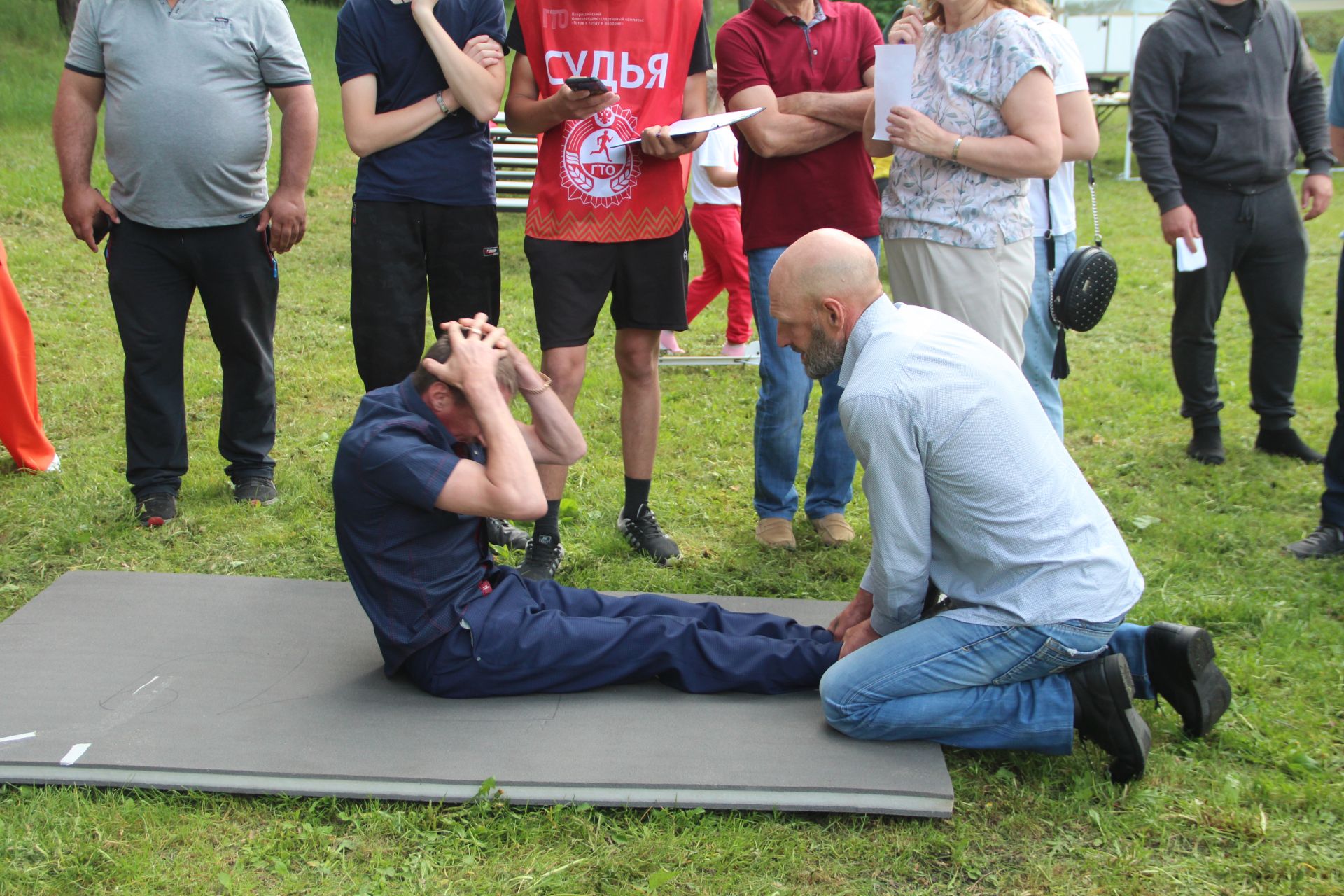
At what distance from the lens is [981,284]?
12.3 ft

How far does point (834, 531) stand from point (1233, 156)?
239 cm

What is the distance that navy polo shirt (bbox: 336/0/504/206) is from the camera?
4172 mm

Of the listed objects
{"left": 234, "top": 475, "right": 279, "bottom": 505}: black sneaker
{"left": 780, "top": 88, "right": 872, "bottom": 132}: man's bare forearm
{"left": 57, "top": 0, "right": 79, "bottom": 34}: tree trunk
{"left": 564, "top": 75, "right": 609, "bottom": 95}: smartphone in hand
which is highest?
{"left": 57, "top": 0, "right": 79, "bottom": 34}: tree trunk

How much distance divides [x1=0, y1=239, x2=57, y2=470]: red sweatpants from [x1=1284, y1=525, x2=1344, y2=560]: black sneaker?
197 inches

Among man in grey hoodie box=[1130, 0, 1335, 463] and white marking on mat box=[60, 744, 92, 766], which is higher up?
man in grey hoodie box=[1130, 0, 1335, 463]

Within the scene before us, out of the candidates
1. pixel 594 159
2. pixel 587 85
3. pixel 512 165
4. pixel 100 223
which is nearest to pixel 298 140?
pixel 100 223

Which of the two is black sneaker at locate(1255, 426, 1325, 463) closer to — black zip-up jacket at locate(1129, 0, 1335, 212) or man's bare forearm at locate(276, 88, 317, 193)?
black zip-up jacket at locate(1129, 0, 1335, 212)

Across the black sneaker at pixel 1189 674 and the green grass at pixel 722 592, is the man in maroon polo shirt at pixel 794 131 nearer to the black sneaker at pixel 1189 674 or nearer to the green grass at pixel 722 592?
→ the green grass at pixel 722 592

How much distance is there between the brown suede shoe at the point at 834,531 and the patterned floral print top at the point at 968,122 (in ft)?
3.79

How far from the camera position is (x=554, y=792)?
111 inches

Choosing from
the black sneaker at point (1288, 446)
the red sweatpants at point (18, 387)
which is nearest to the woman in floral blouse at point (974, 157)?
the black sneaker at point (1288, 446)

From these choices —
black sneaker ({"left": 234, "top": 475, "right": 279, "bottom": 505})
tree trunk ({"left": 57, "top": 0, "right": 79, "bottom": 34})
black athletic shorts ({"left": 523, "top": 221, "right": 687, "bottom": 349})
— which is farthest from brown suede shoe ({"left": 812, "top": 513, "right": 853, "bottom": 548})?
tree trunk ({"left": 57, "top": 0, "right": 79, "bottom": 34})

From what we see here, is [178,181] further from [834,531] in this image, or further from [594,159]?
[834,531]

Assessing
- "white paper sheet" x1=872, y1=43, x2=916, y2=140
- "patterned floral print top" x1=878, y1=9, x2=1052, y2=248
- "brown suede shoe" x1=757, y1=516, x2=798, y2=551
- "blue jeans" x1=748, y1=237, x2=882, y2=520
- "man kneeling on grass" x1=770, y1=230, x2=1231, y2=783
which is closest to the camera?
→ "man kneeling on grass" x1=770, y1=230, x2=1231, y2=783
